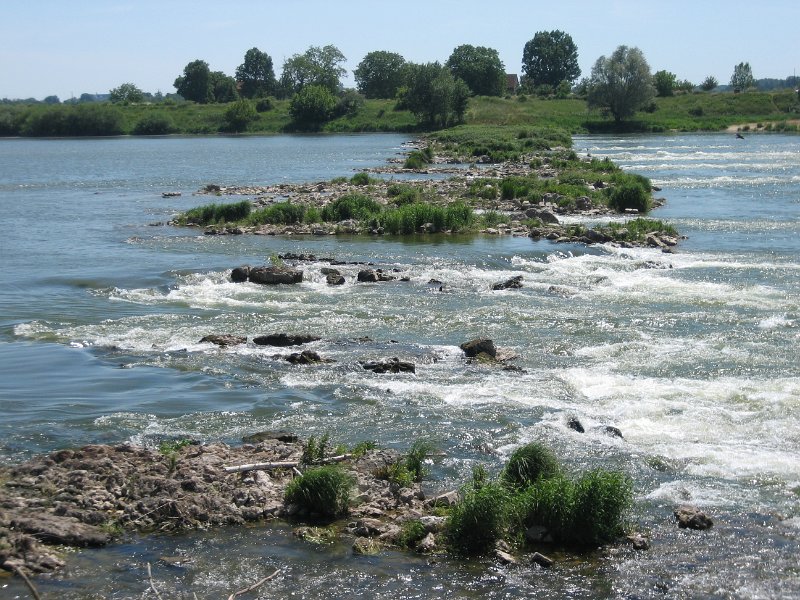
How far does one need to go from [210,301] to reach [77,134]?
129762 mm

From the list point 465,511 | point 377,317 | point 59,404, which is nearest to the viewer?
point 465,511

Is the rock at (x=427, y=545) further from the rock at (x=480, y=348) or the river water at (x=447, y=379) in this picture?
the rock at (x=480, y=348)

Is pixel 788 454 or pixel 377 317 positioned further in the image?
pixel 377 317

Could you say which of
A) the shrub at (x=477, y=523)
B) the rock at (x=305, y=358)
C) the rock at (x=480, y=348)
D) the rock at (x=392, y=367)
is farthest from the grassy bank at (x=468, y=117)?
the shrub at (x=477, y=523)

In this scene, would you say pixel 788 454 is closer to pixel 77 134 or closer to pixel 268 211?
pixel 268 211

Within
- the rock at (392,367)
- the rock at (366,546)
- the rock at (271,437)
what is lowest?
the rock at (366,546)

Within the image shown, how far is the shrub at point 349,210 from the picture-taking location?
40500 millimetres

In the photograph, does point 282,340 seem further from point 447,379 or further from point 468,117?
point 468,117

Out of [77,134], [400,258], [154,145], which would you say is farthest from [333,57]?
[400,258]

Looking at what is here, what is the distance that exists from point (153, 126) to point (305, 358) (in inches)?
5371

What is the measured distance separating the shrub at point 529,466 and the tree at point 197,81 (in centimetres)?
18591

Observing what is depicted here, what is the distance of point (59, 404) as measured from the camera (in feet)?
56.3

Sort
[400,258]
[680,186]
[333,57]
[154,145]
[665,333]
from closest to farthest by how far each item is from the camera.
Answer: [665,333] < [400,258] < [680,186] < [154,145] < [333,57]

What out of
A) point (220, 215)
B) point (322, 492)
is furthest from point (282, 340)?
point (220, 215)
